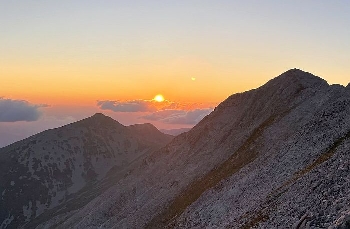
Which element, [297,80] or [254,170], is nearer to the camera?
[254,170]

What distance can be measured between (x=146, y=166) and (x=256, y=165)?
151 ft

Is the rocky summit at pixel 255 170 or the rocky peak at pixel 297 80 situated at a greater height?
the rocky peak at pixel 297 80

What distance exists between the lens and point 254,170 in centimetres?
6194

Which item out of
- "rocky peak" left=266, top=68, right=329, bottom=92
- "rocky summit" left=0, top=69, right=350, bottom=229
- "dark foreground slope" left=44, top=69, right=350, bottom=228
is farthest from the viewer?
"rocky peak" left=266, top=68, right=329, bottom=92

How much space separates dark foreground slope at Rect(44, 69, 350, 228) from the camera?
134ft

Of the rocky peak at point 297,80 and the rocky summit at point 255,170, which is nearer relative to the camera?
the rocky summit at point 255,170

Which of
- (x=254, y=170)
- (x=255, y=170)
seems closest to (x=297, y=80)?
(x=254, y=170)

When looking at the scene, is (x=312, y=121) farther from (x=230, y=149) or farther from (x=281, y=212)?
(x=281, y=212)

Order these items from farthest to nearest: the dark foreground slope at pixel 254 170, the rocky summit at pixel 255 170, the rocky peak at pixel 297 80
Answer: the rocky peak at pixel 297 80 < the dark foreground slope at pixel 254 170 < the rocky summit at pixel 255 170

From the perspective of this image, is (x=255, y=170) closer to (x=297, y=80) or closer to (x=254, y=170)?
(x=254, y=170)

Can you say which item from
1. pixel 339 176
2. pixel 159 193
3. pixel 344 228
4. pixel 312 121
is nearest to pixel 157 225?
pixel 159 193

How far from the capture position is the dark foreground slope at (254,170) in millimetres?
40859

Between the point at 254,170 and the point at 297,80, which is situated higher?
the point at 297,80

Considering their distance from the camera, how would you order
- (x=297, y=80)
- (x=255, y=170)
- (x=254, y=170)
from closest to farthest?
1. (x=255, y=170)
2. (x=254, y=170)
3. (x=297, y=80)
